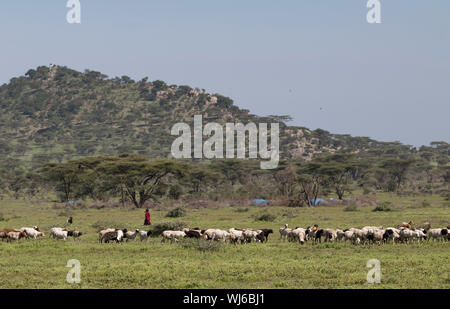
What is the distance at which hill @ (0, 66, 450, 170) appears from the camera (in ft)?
356

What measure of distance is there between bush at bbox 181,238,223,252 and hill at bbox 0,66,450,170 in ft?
261

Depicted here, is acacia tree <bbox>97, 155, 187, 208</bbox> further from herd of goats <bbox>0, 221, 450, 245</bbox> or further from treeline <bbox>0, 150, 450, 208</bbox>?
herd of goats <bbox>0, 221, 450, 245</bbox>

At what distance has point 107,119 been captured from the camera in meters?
126

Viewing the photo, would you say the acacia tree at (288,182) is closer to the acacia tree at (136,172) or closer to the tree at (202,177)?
the acacia tree at (136,172)

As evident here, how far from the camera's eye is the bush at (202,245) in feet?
55.8

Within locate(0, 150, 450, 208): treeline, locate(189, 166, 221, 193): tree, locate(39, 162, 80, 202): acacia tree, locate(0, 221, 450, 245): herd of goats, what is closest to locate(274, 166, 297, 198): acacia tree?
locate(0, 150, 450, 208): treeline

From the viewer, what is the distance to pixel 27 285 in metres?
12.0

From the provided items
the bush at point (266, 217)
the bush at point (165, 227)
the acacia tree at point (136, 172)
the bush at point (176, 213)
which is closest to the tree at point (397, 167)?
the acacia tree at point (136, 172)

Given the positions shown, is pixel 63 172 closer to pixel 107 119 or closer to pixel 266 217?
pixel 266 217

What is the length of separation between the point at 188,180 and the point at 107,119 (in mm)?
69431

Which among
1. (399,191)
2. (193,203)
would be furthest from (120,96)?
(193,203)

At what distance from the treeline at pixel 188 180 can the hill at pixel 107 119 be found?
30604mm

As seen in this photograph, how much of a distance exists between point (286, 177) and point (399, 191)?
21153mm
